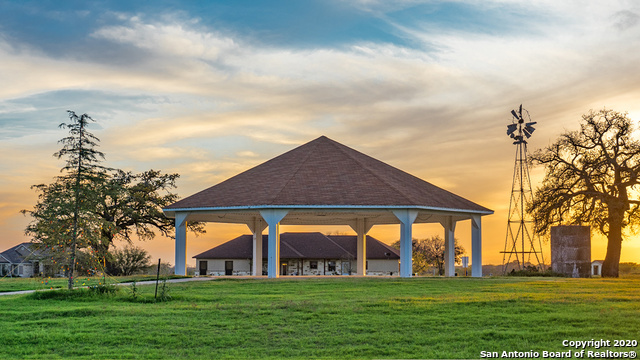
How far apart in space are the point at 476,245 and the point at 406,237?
6.99 m

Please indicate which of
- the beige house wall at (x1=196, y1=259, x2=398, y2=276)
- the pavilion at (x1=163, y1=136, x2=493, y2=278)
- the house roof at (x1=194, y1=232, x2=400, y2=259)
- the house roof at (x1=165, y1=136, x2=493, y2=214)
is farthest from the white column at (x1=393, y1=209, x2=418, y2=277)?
the house roof at (x1=194, y1=232, x2=400, y2=259)

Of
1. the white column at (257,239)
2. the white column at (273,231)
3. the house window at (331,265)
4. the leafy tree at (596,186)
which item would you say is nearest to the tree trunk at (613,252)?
the leafy tree at (596,186)

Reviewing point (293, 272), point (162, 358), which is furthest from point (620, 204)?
Answer: point (162, 358)

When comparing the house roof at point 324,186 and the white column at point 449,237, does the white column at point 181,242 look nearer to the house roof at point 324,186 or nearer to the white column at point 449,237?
the house roof at point 324,186

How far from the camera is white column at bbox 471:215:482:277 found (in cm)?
4347

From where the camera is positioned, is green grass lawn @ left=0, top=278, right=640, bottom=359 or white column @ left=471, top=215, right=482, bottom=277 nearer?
green grass lawn @ left=0, top=278, right=640, bottom=359

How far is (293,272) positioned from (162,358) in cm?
4875

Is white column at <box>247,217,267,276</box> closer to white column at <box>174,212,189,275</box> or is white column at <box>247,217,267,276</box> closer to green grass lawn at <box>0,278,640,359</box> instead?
white column at <box>174,212,189,275</box>

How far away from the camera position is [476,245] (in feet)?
144

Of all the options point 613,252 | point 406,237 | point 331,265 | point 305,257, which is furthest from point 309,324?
point 331,265

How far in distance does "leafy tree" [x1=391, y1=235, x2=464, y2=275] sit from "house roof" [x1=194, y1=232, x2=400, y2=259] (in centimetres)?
1683

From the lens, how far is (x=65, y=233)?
27.7 m

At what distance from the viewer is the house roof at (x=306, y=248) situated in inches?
2576

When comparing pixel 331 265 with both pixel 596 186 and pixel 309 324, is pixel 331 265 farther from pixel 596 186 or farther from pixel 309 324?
pixel 309 324
